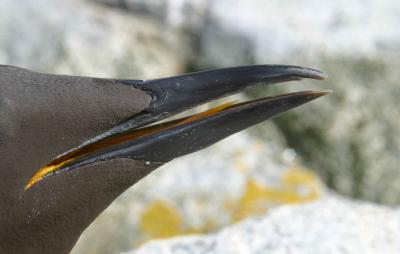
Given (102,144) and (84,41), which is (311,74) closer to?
(102,144)

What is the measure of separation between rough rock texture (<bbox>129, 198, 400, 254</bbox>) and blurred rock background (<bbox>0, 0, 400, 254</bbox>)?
5.77 feet

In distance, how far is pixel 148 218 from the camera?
5.62m

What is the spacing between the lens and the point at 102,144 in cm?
353

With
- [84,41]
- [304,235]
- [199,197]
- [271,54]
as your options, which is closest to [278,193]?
[199,197]

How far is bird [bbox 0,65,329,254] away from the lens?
334 centimetres

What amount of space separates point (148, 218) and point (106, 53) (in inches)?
64.8

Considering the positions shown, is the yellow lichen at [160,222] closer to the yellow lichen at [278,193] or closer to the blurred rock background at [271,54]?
the yellow lichen at [278,193]

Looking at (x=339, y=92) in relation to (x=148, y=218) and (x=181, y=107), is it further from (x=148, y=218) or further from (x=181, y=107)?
(x=181, y=107)

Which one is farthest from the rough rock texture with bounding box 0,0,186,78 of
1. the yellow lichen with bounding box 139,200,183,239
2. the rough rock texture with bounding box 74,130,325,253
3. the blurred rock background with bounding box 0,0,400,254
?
the yellow lichen with bounding box 139,200,183,239

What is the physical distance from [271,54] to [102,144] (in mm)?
3416

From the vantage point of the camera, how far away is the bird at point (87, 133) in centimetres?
334

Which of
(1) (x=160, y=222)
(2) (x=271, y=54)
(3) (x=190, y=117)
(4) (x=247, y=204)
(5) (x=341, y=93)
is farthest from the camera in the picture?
(5) (x=341, y=93)

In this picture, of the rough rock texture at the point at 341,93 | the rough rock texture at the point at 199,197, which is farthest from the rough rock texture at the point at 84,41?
the rough rock texture at the point at 199,197

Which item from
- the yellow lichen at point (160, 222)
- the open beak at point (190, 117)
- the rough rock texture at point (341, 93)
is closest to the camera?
the open beak at point (190, 117)
